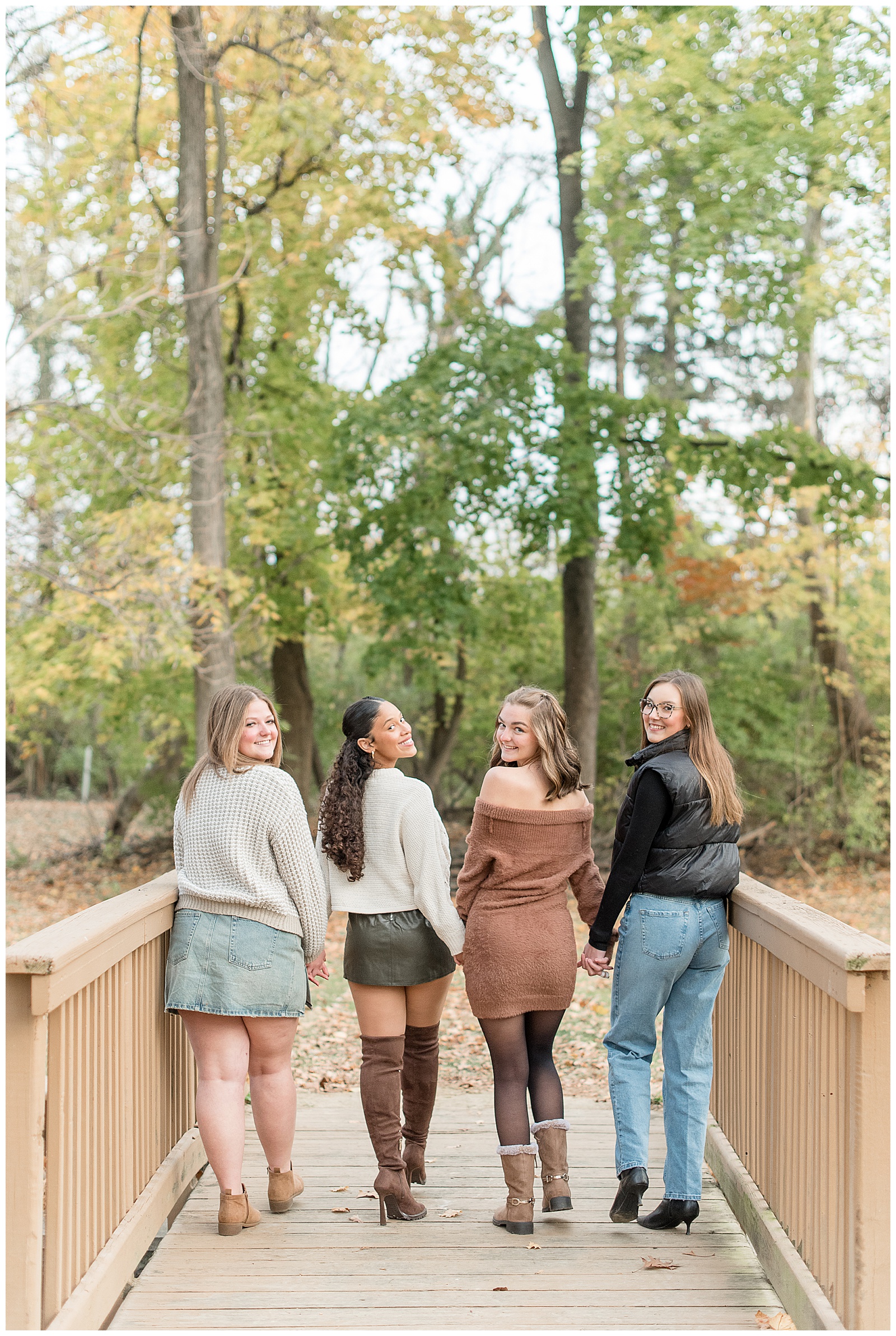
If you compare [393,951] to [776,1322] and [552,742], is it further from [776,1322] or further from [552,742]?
[776,1322]

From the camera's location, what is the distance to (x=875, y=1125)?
2689 mm

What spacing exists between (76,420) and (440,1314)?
10097mm

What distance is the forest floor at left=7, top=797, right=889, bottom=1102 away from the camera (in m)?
6.55

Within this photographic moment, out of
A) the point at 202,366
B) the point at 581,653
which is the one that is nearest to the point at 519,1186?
the point at 202,366

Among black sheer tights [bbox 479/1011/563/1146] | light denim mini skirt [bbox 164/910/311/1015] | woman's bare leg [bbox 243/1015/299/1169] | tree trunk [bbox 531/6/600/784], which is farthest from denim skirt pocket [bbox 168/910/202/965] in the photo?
tree trunk [bbox 531/6/600/784]

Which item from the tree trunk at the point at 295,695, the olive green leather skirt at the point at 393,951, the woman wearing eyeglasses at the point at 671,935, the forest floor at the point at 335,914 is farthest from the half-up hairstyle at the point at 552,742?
the tree trunk at the point at 295,695

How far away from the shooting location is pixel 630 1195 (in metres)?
3.65

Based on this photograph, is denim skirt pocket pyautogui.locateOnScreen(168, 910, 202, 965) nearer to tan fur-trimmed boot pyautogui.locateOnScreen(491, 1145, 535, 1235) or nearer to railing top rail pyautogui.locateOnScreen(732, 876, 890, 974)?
tan fur-trimmed boot pyautogui.locateOnScreen(491, 1145, 535, 1235)

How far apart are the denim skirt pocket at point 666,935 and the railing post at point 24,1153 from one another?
1.85 m

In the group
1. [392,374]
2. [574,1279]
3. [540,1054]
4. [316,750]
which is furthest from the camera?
[316,750]

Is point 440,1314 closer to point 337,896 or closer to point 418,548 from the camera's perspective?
point 337,896

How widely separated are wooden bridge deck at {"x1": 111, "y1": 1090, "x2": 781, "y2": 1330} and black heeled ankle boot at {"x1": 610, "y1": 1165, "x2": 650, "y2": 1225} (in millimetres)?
76

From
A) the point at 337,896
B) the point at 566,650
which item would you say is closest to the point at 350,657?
the point at 566,650

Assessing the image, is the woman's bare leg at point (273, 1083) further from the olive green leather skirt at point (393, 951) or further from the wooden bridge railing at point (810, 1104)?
the wooden bridge railing at point (810, 1104)
